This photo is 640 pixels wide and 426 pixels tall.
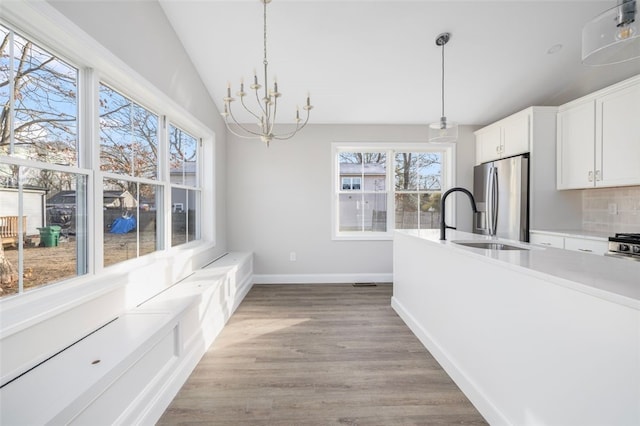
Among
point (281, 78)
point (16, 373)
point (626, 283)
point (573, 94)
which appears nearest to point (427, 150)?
point (573, 94)

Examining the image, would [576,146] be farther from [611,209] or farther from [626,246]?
[626,246]

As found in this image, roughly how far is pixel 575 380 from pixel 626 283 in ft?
1.32

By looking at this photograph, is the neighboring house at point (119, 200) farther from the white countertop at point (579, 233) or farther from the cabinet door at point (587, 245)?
the white countertop at point (579, 233)

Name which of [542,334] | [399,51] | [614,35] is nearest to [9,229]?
[542,334]

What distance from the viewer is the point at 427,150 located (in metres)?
4.24

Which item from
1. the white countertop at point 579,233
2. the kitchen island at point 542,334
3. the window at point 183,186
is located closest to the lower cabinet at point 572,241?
the white countertop at point 579,233

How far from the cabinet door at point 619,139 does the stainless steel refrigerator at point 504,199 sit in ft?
Answer: 2.06

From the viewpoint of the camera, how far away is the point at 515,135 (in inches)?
133

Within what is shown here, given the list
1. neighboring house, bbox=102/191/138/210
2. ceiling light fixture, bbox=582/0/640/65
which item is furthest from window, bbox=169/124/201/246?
ceiling light fixture, bbox=582/0/640/65

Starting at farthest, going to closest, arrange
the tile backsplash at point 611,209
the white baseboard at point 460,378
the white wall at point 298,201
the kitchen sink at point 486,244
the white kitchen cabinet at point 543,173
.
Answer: the white wall at point 298,201 → the white kitchen cabinet at point 543,173 → the tile backsplash at point 611,209 → the kitchen sink at point 486,244 → the white baseboard at point 460,378

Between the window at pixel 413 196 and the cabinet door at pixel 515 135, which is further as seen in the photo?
the window at pixel 413 196

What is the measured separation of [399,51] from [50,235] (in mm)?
3110

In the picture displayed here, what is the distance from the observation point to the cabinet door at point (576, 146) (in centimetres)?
281

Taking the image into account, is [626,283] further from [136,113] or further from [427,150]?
[427,150]
